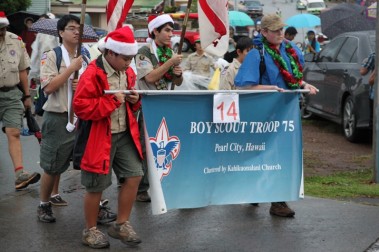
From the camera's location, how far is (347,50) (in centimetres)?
1312

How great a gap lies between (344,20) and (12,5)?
1687 cm

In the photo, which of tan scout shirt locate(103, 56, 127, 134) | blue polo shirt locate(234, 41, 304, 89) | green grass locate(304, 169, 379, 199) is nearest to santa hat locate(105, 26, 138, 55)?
tan scout shirt locate(103, 56, 127, 134)

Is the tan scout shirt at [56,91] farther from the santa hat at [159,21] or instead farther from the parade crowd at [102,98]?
the santa hat at [159,21]


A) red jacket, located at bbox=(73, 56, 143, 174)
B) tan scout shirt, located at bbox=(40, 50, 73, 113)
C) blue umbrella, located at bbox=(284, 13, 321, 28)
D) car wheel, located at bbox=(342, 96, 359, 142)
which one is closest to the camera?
red jacket, located at bbox=(73, 56, 143, 174)

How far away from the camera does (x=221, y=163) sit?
6461mm

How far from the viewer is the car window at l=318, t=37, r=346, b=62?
13.6 meters

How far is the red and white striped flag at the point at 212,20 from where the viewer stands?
6.89m

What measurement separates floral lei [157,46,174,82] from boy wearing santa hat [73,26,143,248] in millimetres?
1240

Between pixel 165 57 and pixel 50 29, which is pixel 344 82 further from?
pixel 165 57

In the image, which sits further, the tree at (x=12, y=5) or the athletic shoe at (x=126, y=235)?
the tree at (x=12, y=5)

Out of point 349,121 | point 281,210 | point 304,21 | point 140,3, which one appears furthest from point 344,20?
point 140,3

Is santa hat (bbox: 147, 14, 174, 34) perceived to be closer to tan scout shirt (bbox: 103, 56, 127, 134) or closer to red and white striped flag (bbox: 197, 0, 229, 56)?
red and white striped flag (bbox: 197, 0, 229, 56)

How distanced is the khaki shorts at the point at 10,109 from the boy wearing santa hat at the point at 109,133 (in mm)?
2451

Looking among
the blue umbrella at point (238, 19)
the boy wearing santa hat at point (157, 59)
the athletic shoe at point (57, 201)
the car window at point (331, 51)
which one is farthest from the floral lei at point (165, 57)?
the blue umbrella at point (238, 19)
